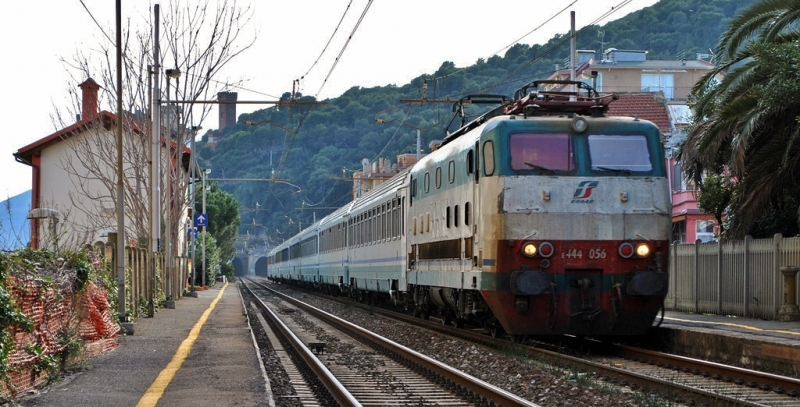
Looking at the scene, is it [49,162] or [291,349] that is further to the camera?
[49,162]

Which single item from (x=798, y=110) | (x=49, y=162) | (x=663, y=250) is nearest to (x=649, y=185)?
(x=663, y=250)

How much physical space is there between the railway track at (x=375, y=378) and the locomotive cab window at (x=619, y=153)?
377 cm

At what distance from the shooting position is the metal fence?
63.5ft

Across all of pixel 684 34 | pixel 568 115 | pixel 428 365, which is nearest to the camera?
pixel 428 365

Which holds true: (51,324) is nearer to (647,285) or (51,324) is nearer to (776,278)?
(647,285)

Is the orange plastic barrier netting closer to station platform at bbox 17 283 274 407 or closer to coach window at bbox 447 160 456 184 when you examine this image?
station platform at bbox 17 283 274 407

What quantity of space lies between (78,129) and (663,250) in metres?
29.9

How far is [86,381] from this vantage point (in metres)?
11.9

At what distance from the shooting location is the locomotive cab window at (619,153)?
599 inches

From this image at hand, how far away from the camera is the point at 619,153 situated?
15.3 meters

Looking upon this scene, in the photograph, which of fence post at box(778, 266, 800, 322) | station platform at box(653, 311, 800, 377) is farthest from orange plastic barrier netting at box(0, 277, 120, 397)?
fence post at box(778, 266, 800, 322)

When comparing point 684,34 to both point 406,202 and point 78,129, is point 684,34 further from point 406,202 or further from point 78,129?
point 406,202

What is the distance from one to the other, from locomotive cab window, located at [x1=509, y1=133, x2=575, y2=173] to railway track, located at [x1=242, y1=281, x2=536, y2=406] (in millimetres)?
3057

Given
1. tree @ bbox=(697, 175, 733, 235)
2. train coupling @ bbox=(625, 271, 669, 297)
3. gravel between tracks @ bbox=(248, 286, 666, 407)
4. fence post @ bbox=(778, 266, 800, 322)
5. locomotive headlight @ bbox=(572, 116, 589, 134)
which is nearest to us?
gravel between tracks @ bbox=(248, 286, 666, 407)
